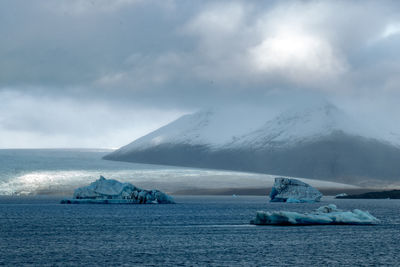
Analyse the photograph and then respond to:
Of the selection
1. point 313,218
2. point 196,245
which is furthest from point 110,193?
point 196,245

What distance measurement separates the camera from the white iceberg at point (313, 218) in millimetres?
93912

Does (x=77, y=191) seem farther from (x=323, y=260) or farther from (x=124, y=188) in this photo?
(x=323, y=260)

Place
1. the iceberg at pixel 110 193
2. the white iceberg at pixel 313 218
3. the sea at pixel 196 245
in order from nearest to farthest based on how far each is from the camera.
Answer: the sea at pixel 196 245, the white iceberg at pixel 313 218, the iceberg at pixel 110 193

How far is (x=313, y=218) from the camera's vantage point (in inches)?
3750

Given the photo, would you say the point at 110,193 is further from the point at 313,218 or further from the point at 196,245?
the point at 196,245

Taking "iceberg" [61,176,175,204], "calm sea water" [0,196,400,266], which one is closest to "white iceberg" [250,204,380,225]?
"calm sea water" [0,196,400,266]

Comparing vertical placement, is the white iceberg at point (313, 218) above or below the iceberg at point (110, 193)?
below

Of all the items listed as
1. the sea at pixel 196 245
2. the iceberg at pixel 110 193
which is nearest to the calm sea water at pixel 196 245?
the sea at pixel 196 245

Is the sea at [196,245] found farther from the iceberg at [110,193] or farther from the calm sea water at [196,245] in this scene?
the iceberg at [110,193]

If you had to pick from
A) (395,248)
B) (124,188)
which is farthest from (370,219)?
(124,188)

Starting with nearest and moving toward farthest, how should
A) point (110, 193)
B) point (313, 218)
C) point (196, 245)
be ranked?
point (196, 245) → point (313, 218) → point (110, 193)

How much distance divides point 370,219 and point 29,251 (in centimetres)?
5482

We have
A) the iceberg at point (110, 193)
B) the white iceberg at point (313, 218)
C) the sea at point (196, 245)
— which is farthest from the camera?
the iceberg at point (110, 193)

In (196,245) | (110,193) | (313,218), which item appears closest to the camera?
(196,245)
